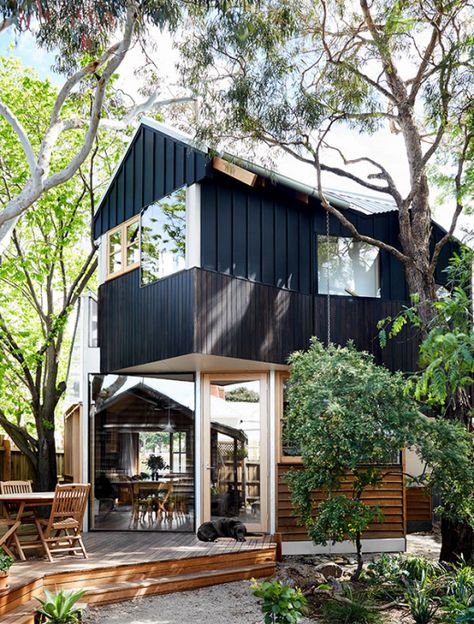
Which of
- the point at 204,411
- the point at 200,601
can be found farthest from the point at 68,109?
the point at 200,601

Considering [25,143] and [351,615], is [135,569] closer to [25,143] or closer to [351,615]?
[351,615]

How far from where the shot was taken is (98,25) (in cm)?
999

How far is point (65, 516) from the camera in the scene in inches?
380

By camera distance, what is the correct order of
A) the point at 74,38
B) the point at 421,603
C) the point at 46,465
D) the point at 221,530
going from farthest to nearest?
the point at 46,465 → the point at 221,530 → the point at 74,38 → the point at 421,603

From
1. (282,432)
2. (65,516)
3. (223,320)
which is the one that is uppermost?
(223,320)

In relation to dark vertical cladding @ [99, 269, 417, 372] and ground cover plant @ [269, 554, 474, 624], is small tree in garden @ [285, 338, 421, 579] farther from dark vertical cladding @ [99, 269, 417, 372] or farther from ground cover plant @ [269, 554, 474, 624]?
dark vertical cladding @ [99, 269, 417, 372]

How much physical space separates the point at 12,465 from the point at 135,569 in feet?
27.4

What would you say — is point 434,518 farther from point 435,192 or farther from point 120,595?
point 120,595

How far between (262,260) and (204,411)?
8.54 ft


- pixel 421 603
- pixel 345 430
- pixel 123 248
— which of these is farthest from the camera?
pixel 123 248

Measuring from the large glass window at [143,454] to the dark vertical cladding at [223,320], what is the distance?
2.33ft

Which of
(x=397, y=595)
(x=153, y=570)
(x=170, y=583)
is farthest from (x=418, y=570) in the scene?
(x=153, y=570)

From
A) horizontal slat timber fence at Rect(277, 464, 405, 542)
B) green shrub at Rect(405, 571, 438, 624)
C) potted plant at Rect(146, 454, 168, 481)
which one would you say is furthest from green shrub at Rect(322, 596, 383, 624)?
potted plant at Rect(146, 454, 168, 481)

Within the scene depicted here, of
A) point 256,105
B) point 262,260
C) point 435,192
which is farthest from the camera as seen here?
point 435,192
